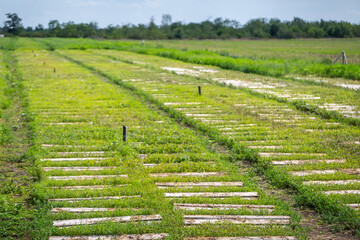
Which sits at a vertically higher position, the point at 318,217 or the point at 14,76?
the point at 14,76

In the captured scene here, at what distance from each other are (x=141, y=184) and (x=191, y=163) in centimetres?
132

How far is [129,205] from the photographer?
17.1 feet

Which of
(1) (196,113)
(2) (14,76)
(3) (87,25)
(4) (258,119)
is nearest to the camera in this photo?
(4) (258,119)

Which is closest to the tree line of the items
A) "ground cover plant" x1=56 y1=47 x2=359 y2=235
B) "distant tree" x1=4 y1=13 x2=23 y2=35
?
"distant tree" x1=4 y1=13 x2=23 y2=35

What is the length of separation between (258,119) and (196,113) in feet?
6.08

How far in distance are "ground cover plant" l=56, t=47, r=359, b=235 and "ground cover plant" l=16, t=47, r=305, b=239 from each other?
616 millimetres

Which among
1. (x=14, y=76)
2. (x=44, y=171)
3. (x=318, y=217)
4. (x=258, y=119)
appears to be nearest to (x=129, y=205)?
(x=44, y=171)

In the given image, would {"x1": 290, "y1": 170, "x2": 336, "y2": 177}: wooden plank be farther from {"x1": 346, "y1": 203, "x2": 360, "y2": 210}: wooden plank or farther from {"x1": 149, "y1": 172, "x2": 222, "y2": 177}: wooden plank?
{"x1": 149, "y1": 172, "x2": 222, "y2": 177}: wooden plank

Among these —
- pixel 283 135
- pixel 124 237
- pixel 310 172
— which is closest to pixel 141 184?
pixel 124 237

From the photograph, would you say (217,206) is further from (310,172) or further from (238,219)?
(310,172)

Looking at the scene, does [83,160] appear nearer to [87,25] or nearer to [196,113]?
[196,113]

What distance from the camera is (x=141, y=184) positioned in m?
5.95

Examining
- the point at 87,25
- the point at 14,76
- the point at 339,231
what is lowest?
the point at 339,231

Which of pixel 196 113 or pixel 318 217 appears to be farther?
pixel 196 113
